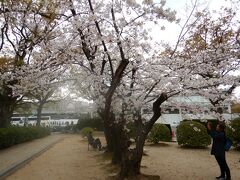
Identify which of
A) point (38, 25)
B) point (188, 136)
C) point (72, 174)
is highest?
point (38, 25)

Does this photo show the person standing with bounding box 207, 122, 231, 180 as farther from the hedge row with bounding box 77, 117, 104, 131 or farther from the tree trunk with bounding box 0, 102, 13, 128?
the hedge row with bounding box 77, 117, 104, 131

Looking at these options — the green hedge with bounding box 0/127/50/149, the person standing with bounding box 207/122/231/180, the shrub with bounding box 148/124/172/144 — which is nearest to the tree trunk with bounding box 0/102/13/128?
the green hedge with bounding box 0/127/50/149

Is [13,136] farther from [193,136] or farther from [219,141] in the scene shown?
[219,141]

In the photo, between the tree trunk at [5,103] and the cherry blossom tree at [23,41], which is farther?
the tree trunk at [5,103]

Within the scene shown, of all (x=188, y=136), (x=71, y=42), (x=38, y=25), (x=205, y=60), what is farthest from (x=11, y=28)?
(x=205, y=60)

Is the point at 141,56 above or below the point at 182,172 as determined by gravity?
above

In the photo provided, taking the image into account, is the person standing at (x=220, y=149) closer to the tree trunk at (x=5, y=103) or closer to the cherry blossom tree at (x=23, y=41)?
the cherry blossom tree at (x=23, y=41)

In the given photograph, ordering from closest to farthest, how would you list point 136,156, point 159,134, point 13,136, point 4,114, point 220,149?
point 220,149, point 136,156, point 159,134, point 13,136, point 4,114

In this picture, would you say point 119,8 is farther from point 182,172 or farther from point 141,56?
point 182,172

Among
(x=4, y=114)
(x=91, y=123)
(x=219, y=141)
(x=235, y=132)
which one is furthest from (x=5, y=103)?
(x=91, y=123)

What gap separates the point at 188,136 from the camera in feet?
54.6

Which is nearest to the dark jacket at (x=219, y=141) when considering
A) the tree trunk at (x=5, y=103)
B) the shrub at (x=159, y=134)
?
the shrub at (x=159, y=134)

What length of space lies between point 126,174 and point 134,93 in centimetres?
319

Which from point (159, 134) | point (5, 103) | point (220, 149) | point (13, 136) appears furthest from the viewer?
point (13, 136)
